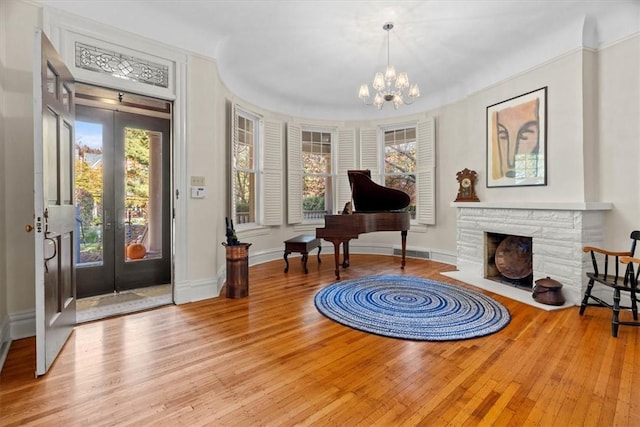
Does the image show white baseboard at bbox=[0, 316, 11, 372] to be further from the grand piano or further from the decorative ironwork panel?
Result: the grand piano

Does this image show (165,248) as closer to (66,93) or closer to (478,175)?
(66,93)

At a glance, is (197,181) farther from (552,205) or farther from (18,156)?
(552,205)

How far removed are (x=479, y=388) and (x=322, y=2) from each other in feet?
11.4

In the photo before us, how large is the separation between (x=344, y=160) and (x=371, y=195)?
A: 82.2 inches

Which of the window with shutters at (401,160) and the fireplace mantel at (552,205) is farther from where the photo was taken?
the window with shutters at (401,160)

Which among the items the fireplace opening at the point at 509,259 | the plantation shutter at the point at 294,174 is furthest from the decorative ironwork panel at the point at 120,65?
the fireplace opening at the point at 509,259

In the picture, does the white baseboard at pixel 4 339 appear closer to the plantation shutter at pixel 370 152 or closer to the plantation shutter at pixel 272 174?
the plantation shutter at pixel 272 174

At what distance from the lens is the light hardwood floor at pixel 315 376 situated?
5.18 feet

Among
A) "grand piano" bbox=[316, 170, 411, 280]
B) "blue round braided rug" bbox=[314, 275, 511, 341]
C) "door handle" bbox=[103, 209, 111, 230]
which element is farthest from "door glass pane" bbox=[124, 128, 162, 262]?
"blue round braided rug" bbox=[314, 275, 511, 341]

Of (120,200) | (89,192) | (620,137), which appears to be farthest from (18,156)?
(620,137)

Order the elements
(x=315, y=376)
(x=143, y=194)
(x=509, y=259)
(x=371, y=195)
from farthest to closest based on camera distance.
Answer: (x=371, y=195) < (x=509, y=259) < (x=143, y=194) < (x=315, y=376)

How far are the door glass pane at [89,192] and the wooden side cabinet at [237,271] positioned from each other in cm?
162

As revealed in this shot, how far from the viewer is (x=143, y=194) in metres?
3.95

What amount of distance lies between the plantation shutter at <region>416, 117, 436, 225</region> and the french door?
4.38 metres
